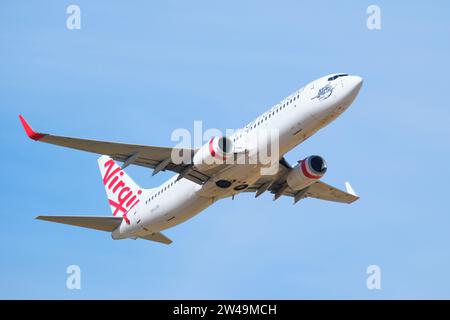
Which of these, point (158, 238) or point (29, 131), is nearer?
point (29, 131)

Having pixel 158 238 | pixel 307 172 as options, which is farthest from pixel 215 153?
pixel 158 238

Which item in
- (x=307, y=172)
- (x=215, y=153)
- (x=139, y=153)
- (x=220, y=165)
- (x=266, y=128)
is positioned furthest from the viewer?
(x=307, y=172)

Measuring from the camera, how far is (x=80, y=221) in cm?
6319

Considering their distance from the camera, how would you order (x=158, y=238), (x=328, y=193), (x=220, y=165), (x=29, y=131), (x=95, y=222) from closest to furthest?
(x=29, y=131) < (x=220, y=165) < (x=95, y=222) < (x=158, y=238) < (x=328, y=193)

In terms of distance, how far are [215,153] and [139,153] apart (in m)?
4.95

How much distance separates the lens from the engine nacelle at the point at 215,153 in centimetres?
5478

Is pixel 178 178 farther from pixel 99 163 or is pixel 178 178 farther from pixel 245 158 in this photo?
pixel 99 163

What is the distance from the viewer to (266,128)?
5503 cm

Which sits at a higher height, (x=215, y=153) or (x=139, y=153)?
(x=139, y=153)

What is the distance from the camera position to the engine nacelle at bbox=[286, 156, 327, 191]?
60.0 meters

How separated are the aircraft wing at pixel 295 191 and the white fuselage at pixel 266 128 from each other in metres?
4.41

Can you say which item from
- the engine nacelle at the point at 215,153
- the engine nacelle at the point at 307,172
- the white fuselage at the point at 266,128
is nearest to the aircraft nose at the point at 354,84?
the white fuselage at the point at 266,128

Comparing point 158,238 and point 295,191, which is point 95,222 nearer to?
point 158,238

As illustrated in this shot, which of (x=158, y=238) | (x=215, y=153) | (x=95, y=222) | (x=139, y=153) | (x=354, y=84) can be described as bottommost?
(x=158, y=238)
